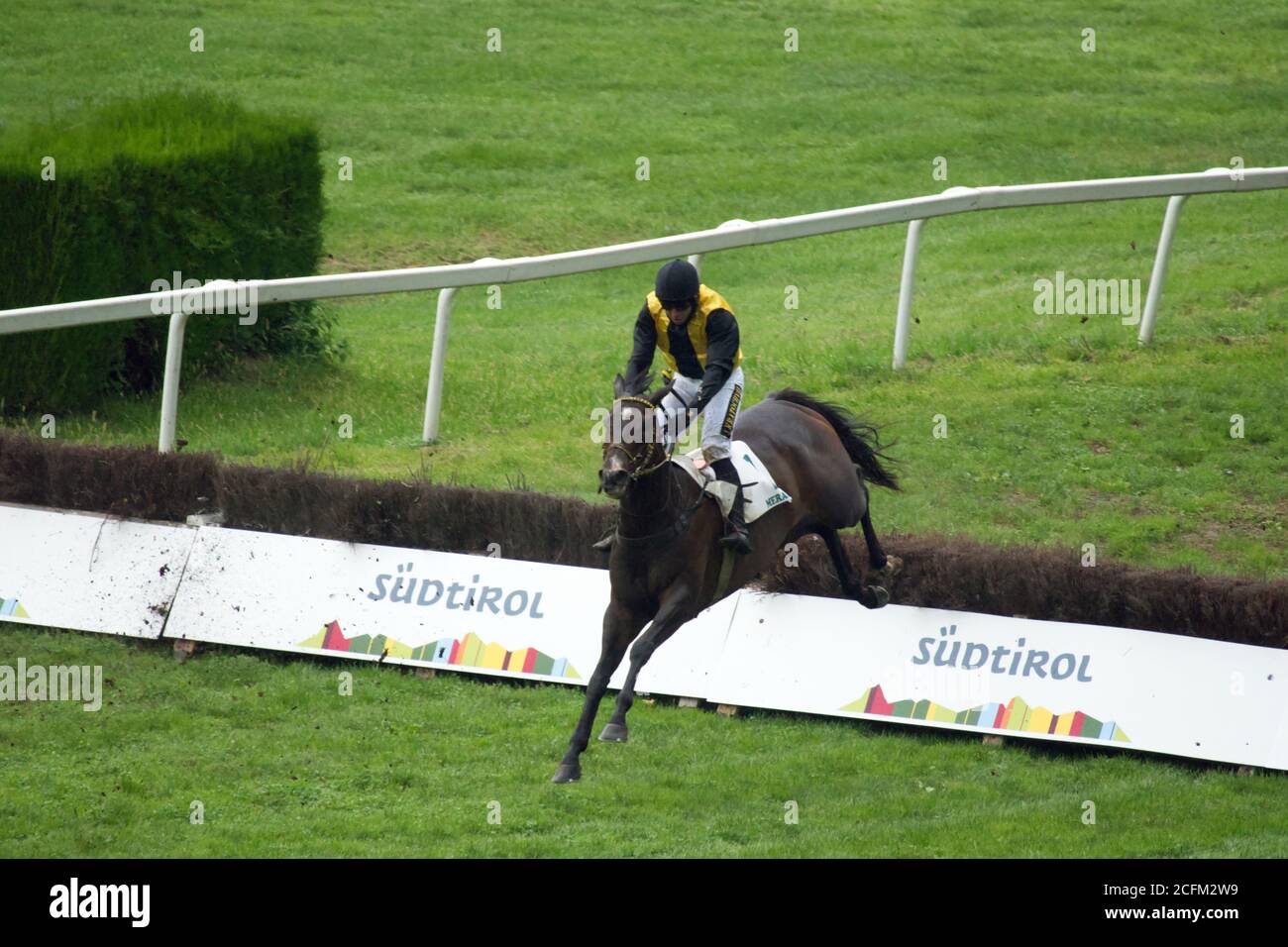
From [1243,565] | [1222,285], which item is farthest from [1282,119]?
[1243,565]

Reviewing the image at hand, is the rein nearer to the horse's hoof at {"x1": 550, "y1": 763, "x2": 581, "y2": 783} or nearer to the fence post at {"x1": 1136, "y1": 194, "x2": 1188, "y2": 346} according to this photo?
the horse's hoof at {"x1": 550, "y1": 763, "x2": 581, "y2": 783}

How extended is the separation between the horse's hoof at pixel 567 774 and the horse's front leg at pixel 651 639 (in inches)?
7.1

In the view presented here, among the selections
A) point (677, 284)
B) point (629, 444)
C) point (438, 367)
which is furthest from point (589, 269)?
point (629, 444)

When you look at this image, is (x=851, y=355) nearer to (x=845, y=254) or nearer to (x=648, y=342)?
(x=648, y=342)

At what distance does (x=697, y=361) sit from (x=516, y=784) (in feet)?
6.62

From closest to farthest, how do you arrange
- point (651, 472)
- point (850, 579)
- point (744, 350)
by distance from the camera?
point (651, 472) → point (850, 579) → point (744, 350)

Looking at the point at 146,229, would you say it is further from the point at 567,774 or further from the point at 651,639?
the point at 567,774

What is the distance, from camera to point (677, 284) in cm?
728

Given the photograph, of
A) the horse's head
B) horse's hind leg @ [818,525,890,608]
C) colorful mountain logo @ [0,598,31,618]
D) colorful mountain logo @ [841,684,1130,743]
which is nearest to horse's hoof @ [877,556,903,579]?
horse's hind leg @ [818,525,890,608]

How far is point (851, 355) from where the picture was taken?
468 inches

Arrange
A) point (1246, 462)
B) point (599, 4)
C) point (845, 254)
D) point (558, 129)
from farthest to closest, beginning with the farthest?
point (599, 4) < point (558, 129) < point (845, 254) < point (1246, 462)

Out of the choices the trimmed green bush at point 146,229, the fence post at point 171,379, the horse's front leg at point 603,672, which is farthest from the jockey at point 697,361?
the trimmed green bush at point 146,229

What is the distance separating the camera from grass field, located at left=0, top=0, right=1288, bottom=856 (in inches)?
276

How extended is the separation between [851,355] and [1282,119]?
455 inches
